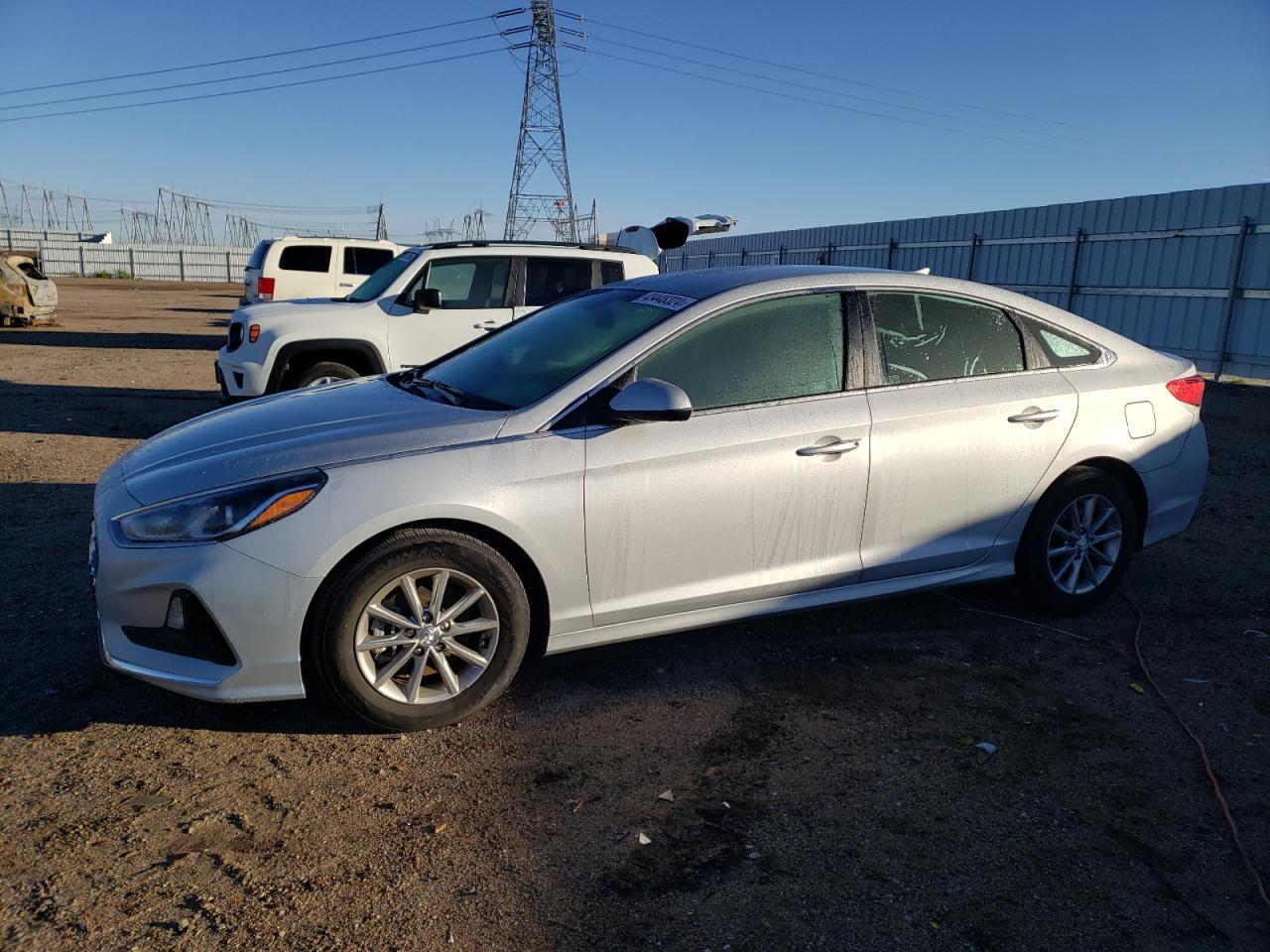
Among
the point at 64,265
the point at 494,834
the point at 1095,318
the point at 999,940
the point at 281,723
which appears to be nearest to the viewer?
the point at 999,940

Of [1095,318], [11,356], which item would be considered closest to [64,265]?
[11,356]

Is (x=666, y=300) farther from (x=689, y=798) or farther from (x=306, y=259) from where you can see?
(x=306, y=259)

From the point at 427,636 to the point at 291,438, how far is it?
0.89m

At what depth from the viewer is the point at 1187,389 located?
186 inches

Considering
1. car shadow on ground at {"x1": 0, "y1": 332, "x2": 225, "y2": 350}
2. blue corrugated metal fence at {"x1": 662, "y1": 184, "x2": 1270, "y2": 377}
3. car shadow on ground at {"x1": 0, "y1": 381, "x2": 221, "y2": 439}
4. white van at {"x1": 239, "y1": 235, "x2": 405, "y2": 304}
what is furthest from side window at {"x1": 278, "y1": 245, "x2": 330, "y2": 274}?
blue corrugated metal fence at {"x1": 662, "y1": 184, "x2": 1270, "y2": 377}

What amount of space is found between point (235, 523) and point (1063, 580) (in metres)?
3.76

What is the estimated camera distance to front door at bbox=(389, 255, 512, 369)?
8.38 meters

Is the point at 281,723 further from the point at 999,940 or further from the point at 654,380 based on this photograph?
the point at 999,940

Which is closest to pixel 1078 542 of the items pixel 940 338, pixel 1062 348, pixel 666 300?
pixel 1062 348

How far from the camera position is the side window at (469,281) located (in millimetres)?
8641

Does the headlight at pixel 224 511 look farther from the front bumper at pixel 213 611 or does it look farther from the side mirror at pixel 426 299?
the side mirror at pixel 426 299

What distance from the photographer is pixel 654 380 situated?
3422mm

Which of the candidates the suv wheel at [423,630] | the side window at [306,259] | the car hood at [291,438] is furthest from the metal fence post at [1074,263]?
the suv wheel at [423,630]

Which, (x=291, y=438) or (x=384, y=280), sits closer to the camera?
(x=291, y=438)
